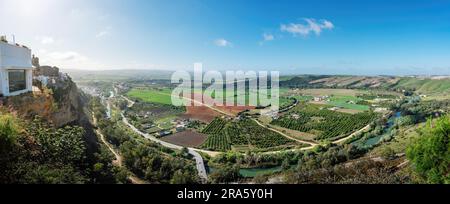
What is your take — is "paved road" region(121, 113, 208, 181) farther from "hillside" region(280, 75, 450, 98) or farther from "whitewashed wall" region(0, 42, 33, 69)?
"hillside" region(280, 75, 450, 98)

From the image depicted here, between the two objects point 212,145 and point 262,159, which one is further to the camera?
point 212,145

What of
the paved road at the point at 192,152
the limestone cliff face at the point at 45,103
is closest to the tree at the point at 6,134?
the limestone cliff face at the point at 45,103

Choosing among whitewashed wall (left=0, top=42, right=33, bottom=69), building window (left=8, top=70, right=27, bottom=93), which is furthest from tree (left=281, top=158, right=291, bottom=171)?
whitewashed wall (left=0, top=42, right=33, bottom=69)

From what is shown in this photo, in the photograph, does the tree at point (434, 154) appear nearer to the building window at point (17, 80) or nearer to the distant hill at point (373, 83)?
the building window at point (17, 80)

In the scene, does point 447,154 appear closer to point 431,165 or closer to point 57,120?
point 431,165
